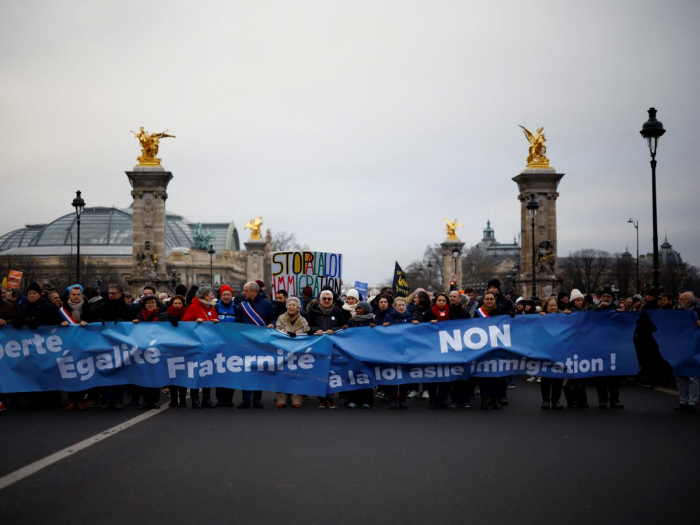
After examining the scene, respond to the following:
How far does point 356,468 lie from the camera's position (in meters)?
7.42

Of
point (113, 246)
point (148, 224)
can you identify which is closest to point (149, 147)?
point (148, 224)

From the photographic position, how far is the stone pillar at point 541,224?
48719mm

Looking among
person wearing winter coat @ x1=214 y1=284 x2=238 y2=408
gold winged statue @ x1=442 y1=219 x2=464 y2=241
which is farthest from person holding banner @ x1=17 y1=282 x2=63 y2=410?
gold winged statue @ x1=442 y1=219 x2=464 y2=241

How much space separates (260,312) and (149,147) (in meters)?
40.9

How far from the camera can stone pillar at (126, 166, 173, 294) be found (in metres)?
50.4

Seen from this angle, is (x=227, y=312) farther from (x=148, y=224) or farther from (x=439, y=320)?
(x=148, y=224)

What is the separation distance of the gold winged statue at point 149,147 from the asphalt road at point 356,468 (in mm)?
41362

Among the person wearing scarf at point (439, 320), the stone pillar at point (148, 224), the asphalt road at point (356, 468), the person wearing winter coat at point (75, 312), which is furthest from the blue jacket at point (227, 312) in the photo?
the stone pillar at point (148, 224)

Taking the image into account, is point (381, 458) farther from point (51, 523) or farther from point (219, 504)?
point (51, 523)

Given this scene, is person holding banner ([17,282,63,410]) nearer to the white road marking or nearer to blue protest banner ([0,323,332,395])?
blue protest banner ([0,323,332,395])

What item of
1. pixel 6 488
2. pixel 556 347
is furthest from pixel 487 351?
pixel 6 488

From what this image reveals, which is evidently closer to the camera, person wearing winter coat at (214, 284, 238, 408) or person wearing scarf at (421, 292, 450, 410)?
person wearing scarf at (421, 292, 450, 410)

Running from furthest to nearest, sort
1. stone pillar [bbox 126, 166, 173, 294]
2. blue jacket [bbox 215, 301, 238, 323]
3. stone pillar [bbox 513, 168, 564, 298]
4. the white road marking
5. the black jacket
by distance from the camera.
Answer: stone pillar [bbox 126, 166, 173, 294] < stone pillar [bbox 513, 168, 564, 298] < blue jacket [bbox 215, 301, 238, 323] < the black jacket < the white road marking

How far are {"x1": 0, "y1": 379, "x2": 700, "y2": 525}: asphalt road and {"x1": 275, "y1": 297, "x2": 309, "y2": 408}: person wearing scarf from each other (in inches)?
35.1
